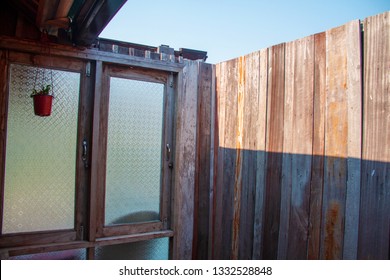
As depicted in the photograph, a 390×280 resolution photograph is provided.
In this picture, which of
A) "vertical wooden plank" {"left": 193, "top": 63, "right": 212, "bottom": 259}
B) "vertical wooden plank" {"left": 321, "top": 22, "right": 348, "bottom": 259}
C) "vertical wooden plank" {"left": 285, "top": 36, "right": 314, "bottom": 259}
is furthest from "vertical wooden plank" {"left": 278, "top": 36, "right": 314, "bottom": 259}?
"vertical wooden plank" {"left": 193, "top": 63, "right": 212, "bottom": 259}

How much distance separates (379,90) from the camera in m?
1.69

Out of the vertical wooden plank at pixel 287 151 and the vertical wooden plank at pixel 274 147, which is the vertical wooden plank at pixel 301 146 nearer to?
the vertical wooden plank at pixel 287 151

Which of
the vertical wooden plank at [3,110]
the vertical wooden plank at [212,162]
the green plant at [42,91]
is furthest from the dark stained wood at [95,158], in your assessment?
the vertical wooden plank at [212,162]

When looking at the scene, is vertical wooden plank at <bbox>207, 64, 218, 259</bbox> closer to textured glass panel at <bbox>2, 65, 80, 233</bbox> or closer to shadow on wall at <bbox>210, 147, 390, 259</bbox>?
shadow on wall at <bbox>210, 147, 390, 259</bbox>

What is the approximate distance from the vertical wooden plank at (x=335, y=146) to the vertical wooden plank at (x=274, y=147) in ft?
1.35

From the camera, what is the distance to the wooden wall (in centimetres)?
173

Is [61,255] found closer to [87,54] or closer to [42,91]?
[42,91]

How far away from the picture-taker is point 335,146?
6.35 feet

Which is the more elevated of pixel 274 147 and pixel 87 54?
pixel 87 54

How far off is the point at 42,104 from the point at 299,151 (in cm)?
205

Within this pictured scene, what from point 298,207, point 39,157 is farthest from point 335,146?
point 39,157

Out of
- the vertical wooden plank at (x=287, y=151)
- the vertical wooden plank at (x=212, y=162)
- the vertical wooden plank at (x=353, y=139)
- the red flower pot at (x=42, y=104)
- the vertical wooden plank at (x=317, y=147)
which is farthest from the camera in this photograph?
the vertical wooden plank at (x=212, y=162)

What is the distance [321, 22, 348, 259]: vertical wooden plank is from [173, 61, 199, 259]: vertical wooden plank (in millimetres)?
1459

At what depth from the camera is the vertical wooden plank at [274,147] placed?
2.36 m
